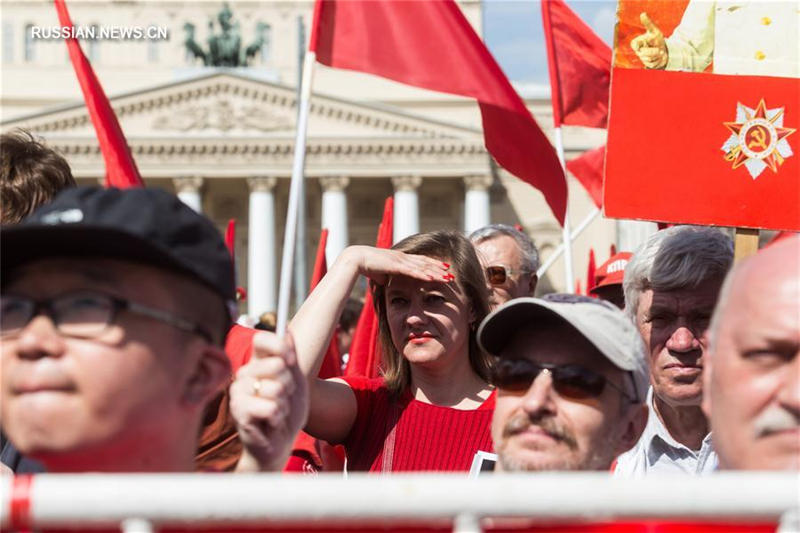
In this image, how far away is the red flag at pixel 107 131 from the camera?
4578 mm

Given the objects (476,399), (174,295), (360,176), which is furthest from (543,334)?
(360,176)

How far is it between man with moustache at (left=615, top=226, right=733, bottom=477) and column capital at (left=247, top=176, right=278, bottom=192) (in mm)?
39153

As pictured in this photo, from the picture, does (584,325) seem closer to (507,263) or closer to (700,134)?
(700,134)

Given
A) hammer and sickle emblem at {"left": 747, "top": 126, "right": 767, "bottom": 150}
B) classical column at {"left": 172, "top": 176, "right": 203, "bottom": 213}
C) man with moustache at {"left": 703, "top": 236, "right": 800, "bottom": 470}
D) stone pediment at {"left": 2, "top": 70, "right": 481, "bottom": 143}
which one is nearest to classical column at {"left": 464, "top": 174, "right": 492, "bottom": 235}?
stone pediment at {"left": 2, "top": 70, "right": 481, "bottom": 143}

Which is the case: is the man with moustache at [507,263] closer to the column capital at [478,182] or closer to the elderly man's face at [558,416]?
the elderly man's face at [558,416]

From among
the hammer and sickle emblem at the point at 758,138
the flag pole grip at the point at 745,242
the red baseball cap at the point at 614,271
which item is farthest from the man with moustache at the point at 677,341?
the red baseball cap at the point at 614,271

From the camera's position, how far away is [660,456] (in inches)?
131

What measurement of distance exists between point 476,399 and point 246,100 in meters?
40.1

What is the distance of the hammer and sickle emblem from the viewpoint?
155 inches

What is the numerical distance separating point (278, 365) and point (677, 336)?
174 centimetres

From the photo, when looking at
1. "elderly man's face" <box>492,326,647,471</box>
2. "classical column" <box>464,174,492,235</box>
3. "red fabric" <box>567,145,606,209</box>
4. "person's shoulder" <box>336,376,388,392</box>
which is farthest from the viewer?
"classical column" <box>464,174,492,235</box>

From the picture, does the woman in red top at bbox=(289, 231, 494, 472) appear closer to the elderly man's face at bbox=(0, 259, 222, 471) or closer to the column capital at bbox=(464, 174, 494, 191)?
the elderly man's face at bbox=(0, 259, 222, 471)

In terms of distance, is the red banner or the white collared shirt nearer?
the white collared shirt

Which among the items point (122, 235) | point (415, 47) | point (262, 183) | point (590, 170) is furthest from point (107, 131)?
point (262, 183)
